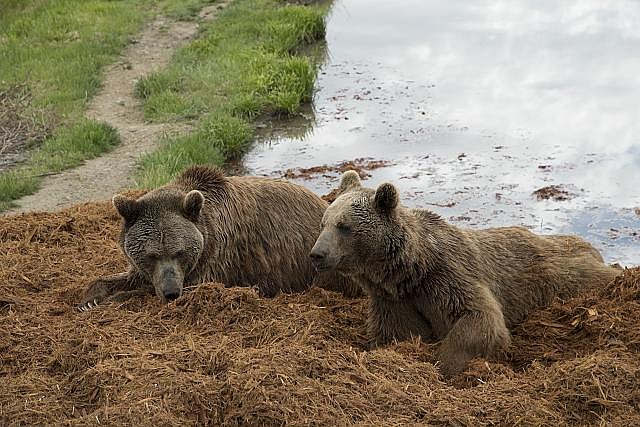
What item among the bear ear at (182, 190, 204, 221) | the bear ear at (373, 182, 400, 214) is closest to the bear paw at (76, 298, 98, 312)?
the bear ear at (182, 190, 204, 221)

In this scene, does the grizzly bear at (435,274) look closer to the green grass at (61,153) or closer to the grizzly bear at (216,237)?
the grizzly bear at (216,237)

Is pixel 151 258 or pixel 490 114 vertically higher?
pixel 151 258

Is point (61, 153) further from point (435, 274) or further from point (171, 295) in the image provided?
Answer: point (435, 274)

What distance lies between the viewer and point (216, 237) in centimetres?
673

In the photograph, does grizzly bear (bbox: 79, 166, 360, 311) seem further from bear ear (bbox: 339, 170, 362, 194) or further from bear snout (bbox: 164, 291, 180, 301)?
bear ear (bbox: 339, 170, 362, 194)

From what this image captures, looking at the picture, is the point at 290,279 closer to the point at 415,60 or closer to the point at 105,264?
the point at 105,264

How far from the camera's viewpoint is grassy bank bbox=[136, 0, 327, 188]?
1179 centimetres

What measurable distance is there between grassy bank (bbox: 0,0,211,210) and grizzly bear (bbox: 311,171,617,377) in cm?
551

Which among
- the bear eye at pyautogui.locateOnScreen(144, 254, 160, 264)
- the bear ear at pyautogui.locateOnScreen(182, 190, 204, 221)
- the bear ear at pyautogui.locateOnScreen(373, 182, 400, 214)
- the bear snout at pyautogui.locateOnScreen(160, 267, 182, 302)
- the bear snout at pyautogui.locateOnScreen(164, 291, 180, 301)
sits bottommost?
the bear snout at pyautogui.locateOnScreen(164, 291, 180, 301)

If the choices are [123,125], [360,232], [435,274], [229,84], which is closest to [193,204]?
[360,232]

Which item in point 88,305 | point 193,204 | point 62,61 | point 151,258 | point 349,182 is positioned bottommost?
point 62,61

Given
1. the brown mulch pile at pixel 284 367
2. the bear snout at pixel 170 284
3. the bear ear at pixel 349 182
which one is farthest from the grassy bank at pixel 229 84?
the brown mulch pile at pixel 284 367

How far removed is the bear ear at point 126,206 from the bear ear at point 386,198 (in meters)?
1.69

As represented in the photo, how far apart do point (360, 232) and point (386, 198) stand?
0.27 metres
